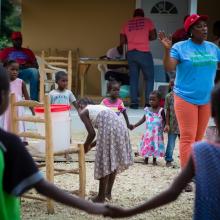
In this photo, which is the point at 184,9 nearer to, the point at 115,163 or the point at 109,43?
the point at 109,43

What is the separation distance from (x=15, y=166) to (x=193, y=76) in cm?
360

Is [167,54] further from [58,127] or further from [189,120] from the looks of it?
[58,127]

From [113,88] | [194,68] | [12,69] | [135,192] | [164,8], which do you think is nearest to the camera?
[194,68]

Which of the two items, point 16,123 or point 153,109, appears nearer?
point 16,123

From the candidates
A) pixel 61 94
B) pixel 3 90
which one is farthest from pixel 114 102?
pixel 3 90

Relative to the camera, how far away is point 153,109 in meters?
8.73

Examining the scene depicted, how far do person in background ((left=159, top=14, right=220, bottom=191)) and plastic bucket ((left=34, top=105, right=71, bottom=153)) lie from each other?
A: 1060mm

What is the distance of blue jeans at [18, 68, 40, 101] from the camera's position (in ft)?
40.5

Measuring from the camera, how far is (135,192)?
6887 millimetres

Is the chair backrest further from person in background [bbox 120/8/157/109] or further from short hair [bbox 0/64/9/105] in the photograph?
person in background [bbox 120/8/157/109]

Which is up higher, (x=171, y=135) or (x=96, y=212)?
(x=96, y=212)

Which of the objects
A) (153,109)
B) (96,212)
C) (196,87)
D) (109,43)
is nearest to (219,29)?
(109,43)

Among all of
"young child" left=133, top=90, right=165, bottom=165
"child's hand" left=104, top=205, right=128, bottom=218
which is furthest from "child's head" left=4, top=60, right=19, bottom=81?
"child's hand" left=104, top=205, right=128, bottom=218

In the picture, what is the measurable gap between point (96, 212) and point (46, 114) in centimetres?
282
